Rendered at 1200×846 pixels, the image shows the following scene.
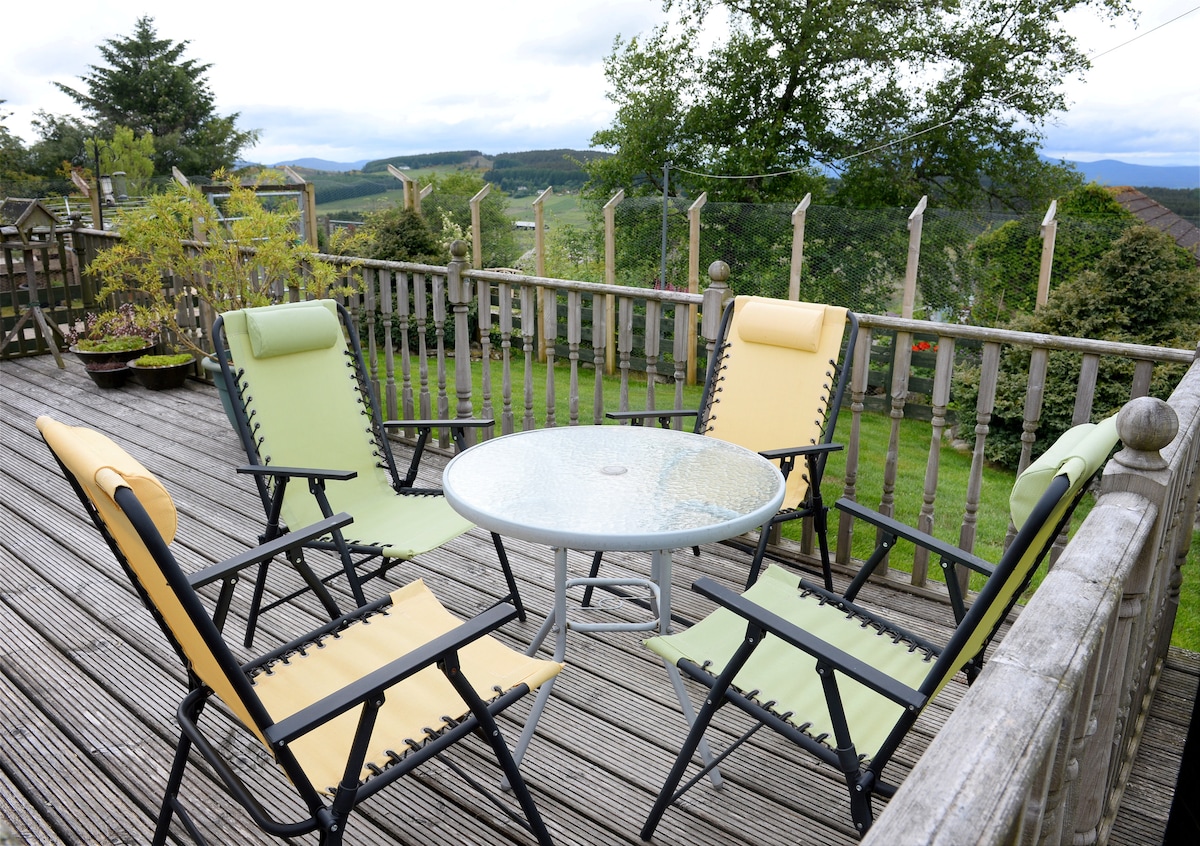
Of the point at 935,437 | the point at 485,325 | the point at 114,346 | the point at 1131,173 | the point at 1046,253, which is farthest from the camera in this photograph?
the point at 1131,173

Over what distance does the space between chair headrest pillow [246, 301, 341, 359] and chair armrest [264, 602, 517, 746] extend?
1.95 meters

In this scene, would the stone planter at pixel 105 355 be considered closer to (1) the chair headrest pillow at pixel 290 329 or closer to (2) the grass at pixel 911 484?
(2) the grass at pixel 911 484

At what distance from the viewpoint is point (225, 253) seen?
4965 mm

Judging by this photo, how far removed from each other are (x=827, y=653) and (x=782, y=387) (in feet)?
6.21

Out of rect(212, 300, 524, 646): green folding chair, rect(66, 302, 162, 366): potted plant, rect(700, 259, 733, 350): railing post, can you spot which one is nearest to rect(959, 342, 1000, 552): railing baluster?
rect(700, 259, 733, 350): railing post

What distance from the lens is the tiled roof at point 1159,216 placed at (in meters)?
8.89

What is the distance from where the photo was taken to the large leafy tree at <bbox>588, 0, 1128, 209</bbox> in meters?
10.9

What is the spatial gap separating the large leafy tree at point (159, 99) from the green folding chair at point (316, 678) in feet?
109

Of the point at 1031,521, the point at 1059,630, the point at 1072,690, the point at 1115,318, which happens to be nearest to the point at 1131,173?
the point at 1115,318

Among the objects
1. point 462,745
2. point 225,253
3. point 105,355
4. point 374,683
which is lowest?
point 462,745

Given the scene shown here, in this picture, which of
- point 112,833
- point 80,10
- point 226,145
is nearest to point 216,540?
point 112,833

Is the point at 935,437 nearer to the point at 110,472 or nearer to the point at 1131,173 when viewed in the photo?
the point at 110,472

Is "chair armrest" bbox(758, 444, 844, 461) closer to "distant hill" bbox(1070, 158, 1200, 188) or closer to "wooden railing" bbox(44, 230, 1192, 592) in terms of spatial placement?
"wooden railing" bbox(44, 230, 1192, 592)

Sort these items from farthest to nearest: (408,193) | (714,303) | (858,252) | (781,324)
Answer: (408,193) → (858,252) → (714,303) → (781,324)
